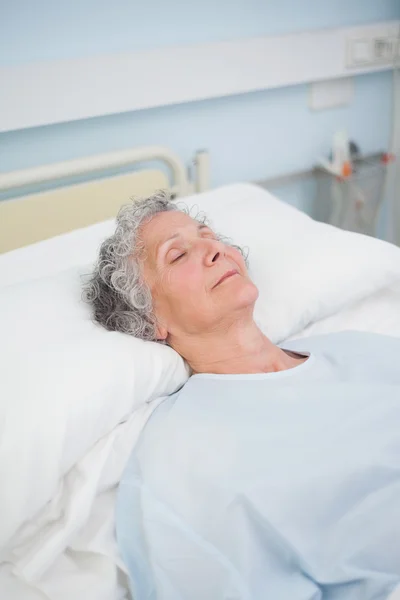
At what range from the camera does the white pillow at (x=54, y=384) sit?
0.94 metres

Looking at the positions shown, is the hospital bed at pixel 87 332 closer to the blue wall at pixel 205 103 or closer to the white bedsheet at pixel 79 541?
the white bedsheet at pixel 79 541

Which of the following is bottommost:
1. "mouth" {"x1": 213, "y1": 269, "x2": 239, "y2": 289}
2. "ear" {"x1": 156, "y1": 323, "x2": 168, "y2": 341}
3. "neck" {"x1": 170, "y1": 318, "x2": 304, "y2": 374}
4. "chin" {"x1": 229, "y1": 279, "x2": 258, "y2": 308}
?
"neck" {"x1": 170, "y1": 318, "x2": 304, "y2": 374}

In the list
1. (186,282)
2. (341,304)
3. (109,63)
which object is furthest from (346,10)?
(186,282)

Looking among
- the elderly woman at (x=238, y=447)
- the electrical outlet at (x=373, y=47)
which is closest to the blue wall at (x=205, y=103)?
the electrical outlet at (x=373, y=47)

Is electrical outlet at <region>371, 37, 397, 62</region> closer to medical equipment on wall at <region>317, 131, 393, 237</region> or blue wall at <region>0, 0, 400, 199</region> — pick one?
blue wall at <region>0, 0, 400, 199</region>

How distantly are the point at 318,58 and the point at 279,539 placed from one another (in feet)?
5.34

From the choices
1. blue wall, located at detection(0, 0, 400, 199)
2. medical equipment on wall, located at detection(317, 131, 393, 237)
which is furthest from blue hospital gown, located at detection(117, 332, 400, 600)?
A: medical equipment on wall, located at detection(317, 131, 393, 237)

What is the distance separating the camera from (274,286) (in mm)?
1417

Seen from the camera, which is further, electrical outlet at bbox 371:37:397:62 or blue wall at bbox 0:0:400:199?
electrical outlet at bbox 371:37:397:62

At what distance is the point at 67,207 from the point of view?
5.18 feet

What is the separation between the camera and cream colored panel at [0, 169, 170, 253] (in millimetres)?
1508

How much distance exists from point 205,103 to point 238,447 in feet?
4.05

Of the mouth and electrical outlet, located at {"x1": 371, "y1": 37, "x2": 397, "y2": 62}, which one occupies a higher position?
electrical outlet, located at {"x1": 371, "y1": 37, "x2": 397, "y2": 62}

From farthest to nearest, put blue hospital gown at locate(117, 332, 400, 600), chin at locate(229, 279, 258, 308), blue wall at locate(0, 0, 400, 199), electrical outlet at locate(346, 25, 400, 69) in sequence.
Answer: electrical outlet at locate(346, 25, 400, 69) → blue wall at locate(0, 0, 400, 199) → chin at locate(229, 279, 258, 308) → blue hospital gown at locate(117, 332, 400, 600)
